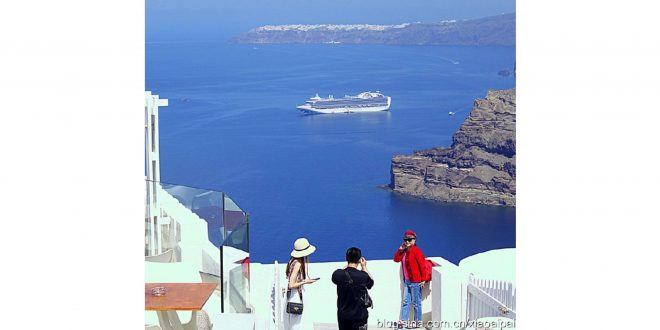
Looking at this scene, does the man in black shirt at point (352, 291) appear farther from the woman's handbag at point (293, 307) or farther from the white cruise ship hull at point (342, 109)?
the white cruise ship hull at point (342, 109)

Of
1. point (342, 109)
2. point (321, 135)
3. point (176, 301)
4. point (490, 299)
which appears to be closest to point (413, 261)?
point (490, 299)

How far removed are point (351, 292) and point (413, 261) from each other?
786 millimetres

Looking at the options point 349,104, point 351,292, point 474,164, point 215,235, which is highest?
point 349,104

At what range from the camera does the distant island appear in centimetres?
4749

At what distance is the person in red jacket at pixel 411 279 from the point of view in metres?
4.04

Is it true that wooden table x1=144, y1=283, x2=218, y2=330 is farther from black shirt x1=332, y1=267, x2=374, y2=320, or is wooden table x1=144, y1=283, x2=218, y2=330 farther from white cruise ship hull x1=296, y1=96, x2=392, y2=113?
white cruise ship hull x1=296, y1=96, x2=392, y2=113

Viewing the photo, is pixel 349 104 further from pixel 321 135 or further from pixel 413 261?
pixel 413 261

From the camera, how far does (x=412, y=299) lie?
13.5 feet

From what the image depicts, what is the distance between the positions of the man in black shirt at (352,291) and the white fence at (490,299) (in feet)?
2.44

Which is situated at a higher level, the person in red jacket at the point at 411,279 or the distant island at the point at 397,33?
the distant island at the point at 397,33

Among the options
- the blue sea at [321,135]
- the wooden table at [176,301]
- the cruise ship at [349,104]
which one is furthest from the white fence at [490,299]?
the cruise ship at [349,104]
